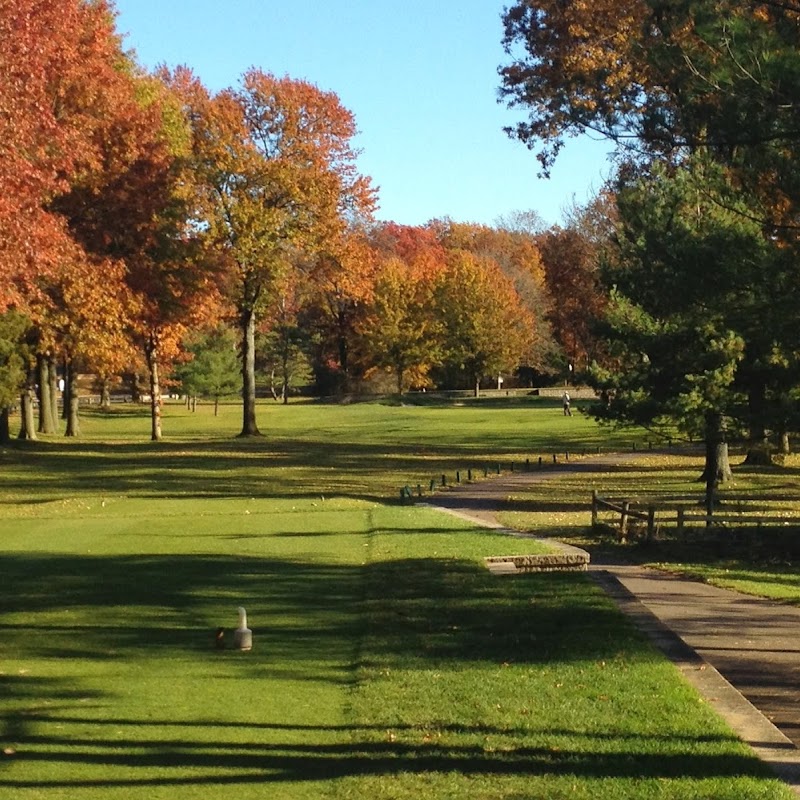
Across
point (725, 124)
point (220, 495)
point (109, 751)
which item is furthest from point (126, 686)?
point (220, 495)

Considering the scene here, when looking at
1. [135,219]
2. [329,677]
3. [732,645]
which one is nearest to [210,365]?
[135,219]

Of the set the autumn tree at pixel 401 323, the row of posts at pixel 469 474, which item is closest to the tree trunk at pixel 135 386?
the autumn tree at pixel 401 323

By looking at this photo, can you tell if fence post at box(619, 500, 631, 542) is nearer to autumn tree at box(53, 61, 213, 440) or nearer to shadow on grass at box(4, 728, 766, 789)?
shadow on grass at box(4, 728, 766, 789)

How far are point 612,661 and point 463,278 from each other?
88625 mm

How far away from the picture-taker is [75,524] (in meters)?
24.9

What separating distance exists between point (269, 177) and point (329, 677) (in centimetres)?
4487

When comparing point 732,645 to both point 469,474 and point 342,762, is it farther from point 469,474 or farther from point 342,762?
point 469,474

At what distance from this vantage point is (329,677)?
34.6 feet

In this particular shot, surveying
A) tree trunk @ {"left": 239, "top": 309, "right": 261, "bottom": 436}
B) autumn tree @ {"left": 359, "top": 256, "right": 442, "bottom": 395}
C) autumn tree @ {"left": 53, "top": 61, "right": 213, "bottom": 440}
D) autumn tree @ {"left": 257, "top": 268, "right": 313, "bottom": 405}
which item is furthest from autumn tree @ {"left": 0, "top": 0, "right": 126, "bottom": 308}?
autumn tree @ {"left": 257, "top": 268, "right": 313, "bottom": 405}

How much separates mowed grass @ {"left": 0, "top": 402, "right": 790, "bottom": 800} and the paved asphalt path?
0.90 feet

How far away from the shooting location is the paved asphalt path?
27.9ft

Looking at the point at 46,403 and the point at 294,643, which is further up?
the point at 46,403

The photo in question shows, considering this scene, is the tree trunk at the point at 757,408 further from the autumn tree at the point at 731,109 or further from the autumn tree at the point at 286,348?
the autumn tree at the point at 286,348

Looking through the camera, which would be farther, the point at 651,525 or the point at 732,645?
the point at 651,525
